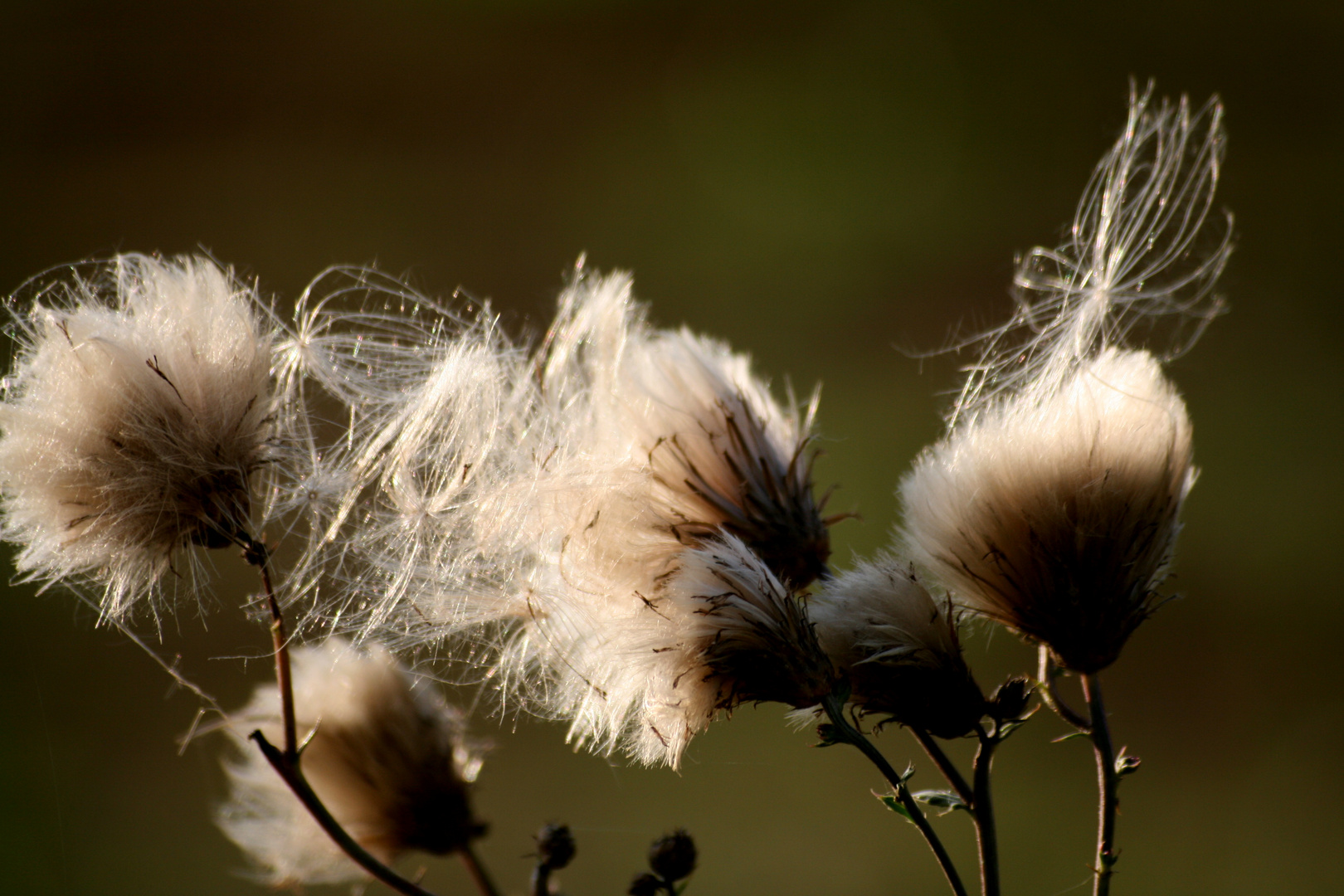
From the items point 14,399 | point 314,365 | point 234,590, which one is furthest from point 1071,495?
point 234,590

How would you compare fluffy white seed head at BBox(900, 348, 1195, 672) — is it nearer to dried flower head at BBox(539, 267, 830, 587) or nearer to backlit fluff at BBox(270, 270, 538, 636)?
dried flower head at BBox(539, 267, 830, 587)

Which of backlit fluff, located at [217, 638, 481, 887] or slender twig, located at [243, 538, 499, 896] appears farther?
backlit fluff, located at [217, 638, 481, 887]

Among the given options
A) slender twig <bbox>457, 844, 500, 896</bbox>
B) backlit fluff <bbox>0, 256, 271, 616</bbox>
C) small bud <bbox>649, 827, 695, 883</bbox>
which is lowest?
small bud <bbox>649, 827, 695, 883</bbox>

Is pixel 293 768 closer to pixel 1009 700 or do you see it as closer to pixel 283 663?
pixel 283 663

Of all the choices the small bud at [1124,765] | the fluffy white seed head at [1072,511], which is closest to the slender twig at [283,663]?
the fluffy white seed head at [1072,511]

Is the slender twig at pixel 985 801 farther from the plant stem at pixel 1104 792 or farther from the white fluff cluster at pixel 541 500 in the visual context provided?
the white fluff cluster at pixel 541 500

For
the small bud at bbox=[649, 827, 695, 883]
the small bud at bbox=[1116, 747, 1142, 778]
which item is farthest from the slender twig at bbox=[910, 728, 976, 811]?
the small bud at bbox=[649, 827, 695, 883]

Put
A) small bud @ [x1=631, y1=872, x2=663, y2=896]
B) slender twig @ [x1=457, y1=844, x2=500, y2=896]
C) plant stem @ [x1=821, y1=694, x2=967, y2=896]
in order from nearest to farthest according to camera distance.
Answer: plant stem @ [x1=821, y1=694, x2=967, y2=896]
small bud @ [x1=631, y1=872, x2=663, y2=896]
slender twig @ [x1=457, y1=844, x2=500, y2=896]

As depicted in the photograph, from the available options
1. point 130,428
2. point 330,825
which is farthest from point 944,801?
point 130,428
